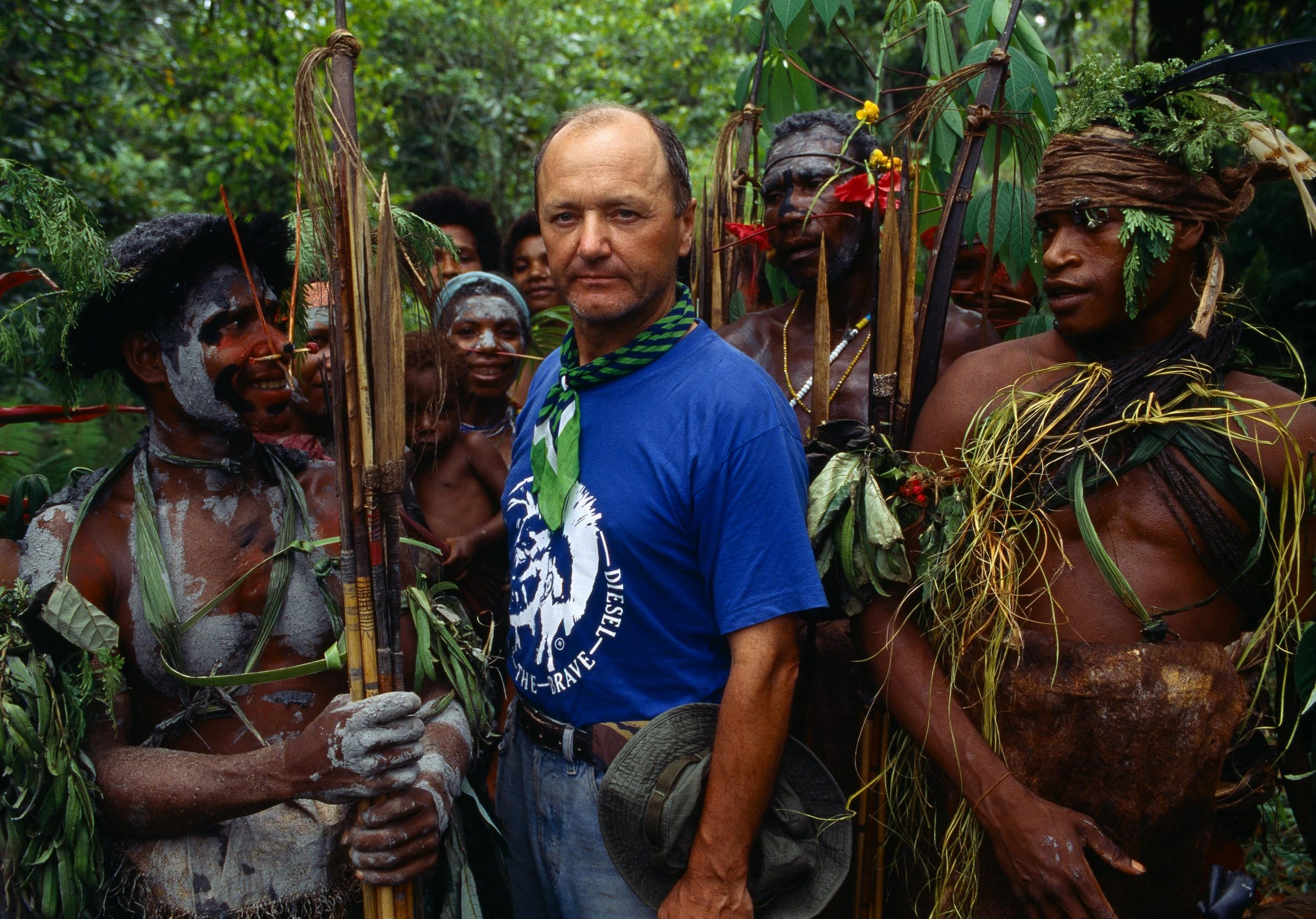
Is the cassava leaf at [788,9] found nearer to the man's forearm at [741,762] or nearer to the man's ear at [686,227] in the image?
the man's ear at [686,227]

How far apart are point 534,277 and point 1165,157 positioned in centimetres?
377

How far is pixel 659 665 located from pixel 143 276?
1.39 meters

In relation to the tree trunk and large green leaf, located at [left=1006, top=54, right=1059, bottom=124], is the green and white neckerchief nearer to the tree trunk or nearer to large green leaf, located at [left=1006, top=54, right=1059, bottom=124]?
large green leaf, located at [left=1006, top=54, right=1059, bottom=124]

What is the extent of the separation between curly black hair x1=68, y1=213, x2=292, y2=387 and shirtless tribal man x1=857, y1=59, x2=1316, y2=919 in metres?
1.68

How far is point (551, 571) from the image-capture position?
77.5 inches

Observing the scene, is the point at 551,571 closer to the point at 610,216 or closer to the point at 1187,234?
the point at 610,216

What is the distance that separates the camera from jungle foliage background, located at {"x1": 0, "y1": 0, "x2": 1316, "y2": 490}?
557 cm

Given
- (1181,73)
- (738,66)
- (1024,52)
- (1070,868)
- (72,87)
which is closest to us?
(1070,868)

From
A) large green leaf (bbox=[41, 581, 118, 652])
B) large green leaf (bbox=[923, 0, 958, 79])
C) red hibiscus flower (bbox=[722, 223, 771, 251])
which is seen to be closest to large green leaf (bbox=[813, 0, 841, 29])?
large green leaf (bbox=[923, 0, 958, 79])

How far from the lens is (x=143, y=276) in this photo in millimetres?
2111

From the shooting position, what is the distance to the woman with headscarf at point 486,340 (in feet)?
13.4

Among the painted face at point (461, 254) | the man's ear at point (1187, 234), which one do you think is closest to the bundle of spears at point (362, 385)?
the man's ear at point (1187, 234)

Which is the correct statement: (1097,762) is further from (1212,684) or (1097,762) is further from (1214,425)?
(1214,425)

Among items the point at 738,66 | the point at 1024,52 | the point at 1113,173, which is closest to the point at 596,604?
the point at 1113,173
